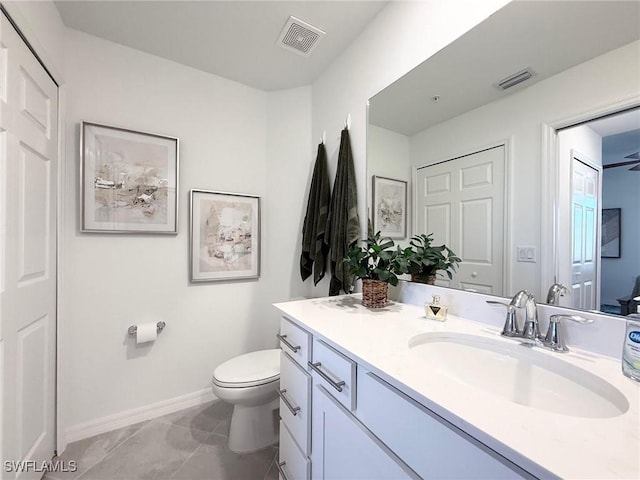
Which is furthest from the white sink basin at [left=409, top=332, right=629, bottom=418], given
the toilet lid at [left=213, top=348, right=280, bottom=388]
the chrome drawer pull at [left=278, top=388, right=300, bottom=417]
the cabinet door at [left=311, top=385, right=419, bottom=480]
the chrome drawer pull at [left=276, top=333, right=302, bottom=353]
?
the toilet lid at [left=213, top=348, right=280, bottom=388]

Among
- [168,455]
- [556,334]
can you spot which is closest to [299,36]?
[556,334]

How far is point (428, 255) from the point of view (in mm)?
1275

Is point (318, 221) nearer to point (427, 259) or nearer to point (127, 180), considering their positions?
point (427, 259)

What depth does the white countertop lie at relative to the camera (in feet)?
1.31

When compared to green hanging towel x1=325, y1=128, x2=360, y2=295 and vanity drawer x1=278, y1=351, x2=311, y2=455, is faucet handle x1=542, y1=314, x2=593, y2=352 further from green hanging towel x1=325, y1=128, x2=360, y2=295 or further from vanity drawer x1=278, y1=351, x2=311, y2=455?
green hanging towel x1=325, y1=128, x2=360, y2=295

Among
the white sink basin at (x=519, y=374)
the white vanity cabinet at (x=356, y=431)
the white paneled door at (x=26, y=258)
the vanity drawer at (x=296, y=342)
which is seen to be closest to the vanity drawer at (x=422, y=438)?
the white vanity cabinet at (x=356, y=431)

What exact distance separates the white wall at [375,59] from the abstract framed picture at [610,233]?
32.1 inches

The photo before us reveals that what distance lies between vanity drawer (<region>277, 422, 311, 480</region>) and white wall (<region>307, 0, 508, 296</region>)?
3.07 ft

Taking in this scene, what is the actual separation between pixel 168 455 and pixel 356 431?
1313mm

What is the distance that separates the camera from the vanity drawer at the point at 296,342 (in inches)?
41.0

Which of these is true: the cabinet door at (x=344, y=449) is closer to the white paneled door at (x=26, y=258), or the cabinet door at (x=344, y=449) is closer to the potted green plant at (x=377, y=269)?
the potted green plant at (x=377, y=269)

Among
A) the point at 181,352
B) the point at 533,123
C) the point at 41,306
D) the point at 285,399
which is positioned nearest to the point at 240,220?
the point at 181,352

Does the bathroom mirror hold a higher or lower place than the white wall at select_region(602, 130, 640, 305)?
higher

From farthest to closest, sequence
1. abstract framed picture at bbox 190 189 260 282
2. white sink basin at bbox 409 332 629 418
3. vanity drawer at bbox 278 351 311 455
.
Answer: abstract framed picture at bbox 190 189 260 282 → vanity drawer at bbox 278 351 311 455 → white sink basin at bbox 409 332 629 418
